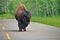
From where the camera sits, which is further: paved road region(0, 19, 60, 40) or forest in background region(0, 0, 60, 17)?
forest in background region(0, 0, 60, 17)

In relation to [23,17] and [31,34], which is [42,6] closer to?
[23,17]

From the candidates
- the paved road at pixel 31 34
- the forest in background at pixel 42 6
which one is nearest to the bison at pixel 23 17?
the paved road at pixel 31 34

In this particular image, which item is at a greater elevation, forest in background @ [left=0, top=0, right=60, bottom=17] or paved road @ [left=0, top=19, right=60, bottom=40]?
paved road @ [left=0, top=19, right=60, bottom=40]

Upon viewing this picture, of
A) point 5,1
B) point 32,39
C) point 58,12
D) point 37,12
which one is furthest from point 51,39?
point 5,1

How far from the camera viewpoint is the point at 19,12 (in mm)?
23500

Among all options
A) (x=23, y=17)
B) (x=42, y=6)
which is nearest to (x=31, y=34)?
(x=23, y=17)

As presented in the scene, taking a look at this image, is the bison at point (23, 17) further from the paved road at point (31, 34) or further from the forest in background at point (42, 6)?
the forest in background at point (42, 6)

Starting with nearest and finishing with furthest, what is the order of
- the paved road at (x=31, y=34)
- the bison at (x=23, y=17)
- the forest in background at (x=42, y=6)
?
the paved road at (x=31, y=34), the bison at (x=23, y=17), the forest in background at (x=42, y=6)

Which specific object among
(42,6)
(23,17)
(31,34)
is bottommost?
(42,6)

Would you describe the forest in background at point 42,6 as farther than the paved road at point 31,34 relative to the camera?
Yes

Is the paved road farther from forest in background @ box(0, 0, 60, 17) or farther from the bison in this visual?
forest in background @ box(0, 0, 60, 17)

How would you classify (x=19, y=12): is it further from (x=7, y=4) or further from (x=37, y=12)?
(x=7, y=4)

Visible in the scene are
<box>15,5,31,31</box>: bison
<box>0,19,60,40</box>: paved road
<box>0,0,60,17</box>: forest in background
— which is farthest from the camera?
<box>0,0,60,17</box>: forest in background

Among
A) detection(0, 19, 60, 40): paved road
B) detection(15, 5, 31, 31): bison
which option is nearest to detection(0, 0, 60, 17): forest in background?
detection(15, 5, 31, 31): bison
